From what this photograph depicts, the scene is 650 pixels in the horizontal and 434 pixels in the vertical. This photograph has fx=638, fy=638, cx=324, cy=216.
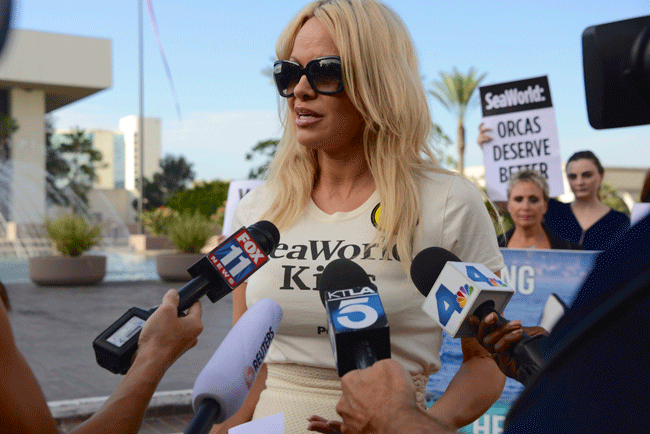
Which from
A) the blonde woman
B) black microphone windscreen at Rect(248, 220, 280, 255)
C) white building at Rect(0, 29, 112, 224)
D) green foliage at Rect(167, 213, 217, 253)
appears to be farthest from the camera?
white building at Rect(0, 29, 112, 224)

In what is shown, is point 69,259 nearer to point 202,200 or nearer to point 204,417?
point 204,417

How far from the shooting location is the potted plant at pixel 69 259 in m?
13.9

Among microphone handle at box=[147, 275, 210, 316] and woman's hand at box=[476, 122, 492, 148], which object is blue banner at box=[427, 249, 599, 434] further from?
microphone handle at box=[147, 275, 210, 316]

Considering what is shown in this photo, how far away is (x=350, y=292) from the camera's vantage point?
122 cm

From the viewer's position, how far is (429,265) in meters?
1.53

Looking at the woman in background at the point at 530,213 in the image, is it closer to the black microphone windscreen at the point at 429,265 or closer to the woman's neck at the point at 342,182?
the woman's neck at the point at 342,182

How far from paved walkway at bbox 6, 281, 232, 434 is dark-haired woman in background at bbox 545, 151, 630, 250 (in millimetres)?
3528

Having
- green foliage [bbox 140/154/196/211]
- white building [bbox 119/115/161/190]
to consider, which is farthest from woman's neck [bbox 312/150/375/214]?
white building [bbox 119/115/161/190]

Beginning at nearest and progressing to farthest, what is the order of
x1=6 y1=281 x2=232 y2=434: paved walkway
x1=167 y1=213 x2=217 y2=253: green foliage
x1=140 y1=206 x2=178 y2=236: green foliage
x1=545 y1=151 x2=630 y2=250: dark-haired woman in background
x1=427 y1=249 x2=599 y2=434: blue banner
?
x1=427 y1=249 x2=599 y2=434: blue banner, x1=545 y1=151 x2=630 y2=250: dark-haired woman in background, x1=6 y1=281 x2=232 y2=434: paved walkway, x1=167 y1=213 x2=217 y2=253: green foliage, x1=140 y1=206 x2=178 y2=236: green foliage

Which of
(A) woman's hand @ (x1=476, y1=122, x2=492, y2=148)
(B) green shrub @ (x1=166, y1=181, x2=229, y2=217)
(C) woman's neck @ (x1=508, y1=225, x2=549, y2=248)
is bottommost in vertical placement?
(B) green shrub @ (x1=166, y1=181, x2=229, y2=217)

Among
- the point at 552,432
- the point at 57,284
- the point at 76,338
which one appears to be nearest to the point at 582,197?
the point at 552,432

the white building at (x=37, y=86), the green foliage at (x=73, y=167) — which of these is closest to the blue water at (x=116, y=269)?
the white building at (x=37, y=86)

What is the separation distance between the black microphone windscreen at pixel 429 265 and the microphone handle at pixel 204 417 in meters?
0.61

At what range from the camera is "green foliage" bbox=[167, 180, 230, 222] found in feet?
89.5
